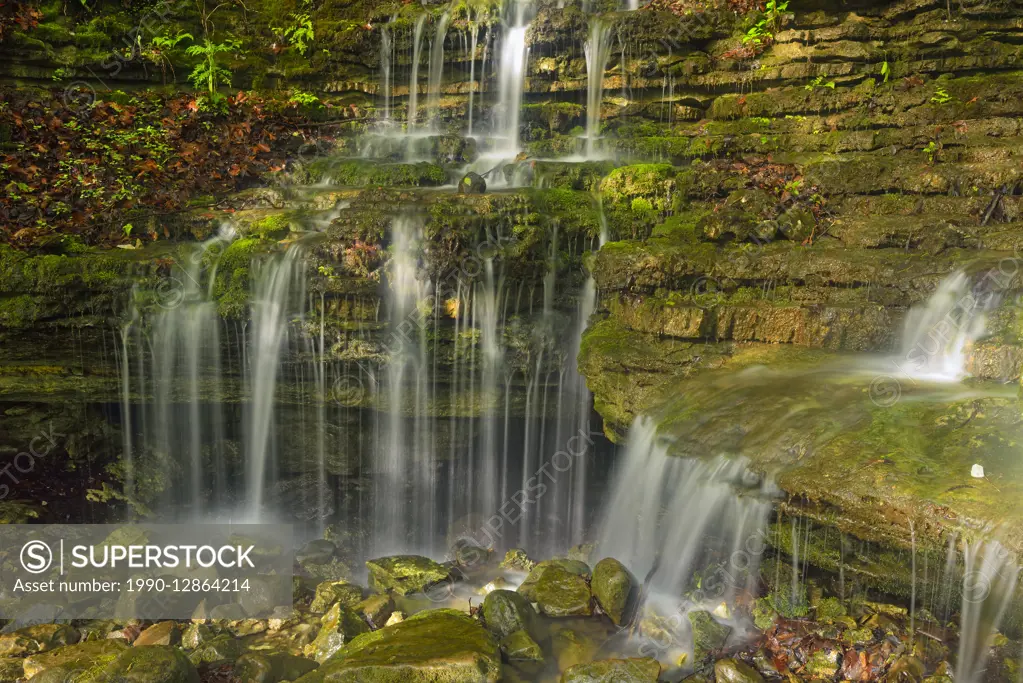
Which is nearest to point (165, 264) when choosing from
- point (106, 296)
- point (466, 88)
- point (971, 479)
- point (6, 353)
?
point (106, 296)

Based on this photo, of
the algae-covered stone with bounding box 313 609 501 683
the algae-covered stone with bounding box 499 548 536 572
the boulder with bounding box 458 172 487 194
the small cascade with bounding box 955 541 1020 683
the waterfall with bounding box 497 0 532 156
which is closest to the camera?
the small cascade with bounding box 955 541 1020 683

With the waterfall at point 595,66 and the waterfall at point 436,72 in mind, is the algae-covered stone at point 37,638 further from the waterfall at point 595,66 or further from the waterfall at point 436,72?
the waterfall at point 595,66

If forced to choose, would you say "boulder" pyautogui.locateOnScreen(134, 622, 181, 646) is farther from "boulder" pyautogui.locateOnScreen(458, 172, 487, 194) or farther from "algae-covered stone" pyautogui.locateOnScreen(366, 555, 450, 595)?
"boulder" pyautogui.locateOnScreen(458, 172, 487, 194)

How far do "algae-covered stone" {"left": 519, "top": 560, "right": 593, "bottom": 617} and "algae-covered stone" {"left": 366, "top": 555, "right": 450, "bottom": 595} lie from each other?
1.02m

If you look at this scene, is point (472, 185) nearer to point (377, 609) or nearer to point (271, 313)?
point (271, 313)

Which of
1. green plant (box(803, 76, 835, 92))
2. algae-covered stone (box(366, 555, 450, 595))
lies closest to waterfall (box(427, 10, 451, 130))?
green plant (box(803, 76, 835, 92))

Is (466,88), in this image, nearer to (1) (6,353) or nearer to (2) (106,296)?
(2) (106,296)

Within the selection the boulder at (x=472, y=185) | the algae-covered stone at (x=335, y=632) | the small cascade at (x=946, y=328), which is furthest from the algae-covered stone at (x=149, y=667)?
the small cascade at (x=946, y=328)

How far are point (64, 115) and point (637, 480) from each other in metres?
10.7

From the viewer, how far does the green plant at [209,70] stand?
12664 mm

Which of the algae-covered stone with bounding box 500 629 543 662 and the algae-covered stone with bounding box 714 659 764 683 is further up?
the algae-covered stone with bounding box 714 659 764 683

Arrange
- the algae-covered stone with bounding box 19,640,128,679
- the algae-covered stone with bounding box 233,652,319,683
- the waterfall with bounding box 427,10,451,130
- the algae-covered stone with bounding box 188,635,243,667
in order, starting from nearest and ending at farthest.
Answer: the algae-covered stone with bounding box 19,640,128,679
the algae-covered stone with bounding box 233,652,319,683
the algae-covered stone with bounding box 188,635,243,667
the waterfall with bounding box 427,10,451,130

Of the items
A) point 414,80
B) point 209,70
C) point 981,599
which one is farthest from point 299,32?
point 981,599

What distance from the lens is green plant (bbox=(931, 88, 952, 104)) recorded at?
941 cm
